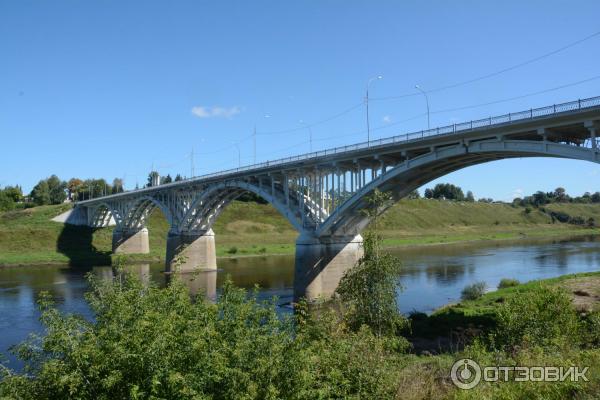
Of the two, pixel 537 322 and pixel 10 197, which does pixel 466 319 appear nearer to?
pixel 537 322

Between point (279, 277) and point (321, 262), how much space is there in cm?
1334

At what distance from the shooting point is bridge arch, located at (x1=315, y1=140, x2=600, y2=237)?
24.6m

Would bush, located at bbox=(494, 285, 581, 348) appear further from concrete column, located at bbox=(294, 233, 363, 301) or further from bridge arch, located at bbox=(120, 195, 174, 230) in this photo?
bridge arch, located at bbox=(120, 195, 174, 230)

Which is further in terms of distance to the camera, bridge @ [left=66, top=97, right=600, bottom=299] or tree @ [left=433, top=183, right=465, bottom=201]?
tree @ [left=433, top=183, right=465, bottom=201]

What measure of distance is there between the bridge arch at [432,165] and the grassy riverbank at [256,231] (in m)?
38.7

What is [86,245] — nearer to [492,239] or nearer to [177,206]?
[177,206]

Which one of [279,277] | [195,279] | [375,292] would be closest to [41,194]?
[195,279]

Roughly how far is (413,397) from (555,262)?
56079mm

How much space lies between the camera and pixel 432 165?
109 feet

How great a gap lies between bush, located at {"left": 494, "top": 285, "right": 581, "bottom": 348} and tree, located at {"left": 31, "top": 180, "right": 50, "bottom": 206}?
141 metres

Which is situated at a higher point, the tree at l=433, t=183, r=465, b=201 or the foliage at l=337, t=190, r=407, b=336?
the tree at l=433, t=183, r=465, b=201

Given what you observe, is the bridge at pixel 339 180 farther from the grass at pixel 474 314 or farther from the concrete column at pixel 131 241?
the concrete column at pixel 131 241

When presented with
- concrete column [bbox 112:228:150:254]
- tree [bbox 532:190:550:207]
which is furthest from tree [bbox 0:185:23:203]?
tree [bbox 532:190:550:207]

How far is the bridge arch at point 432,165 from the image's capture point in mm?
24641
